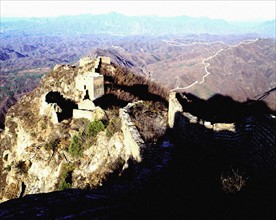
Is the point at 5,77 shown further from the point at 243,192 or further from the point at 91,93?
the point at 243,192

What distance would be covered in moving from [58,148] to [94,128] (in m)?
2.81

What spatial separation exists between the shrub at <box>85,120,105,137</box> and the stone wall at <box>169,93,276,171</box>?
6.74 m

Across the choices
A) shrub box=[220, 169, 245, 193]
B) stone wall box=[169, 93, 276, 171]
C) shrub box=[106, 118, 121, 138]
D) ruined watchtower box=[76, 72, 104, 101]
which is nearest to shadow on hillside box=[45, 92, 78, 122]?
ruined watchtower box=[76, 72, 104, 101]

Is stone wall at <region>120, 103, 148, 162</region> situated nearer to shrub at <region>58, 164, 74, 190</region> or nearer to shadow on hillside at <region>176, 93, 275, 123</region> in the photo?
shadow on hillside at <region>176, 93, 275, 123</region>

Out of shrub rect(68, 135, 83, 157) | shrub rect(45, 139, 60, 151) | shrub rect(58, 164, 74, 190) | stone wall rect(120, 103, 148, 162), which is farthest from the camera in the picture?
shrub rect(45, 139, 60, 151)

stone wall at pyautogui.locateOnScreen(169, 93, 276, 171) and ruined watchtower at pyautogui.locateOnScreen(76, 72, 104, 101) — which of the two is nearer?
stone wall at pyautogui.locateOnScreen(169, 93, 276, 171)

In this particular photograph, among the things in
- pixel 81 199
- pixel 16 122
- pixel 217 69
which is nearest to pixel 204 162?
pixel 81 199

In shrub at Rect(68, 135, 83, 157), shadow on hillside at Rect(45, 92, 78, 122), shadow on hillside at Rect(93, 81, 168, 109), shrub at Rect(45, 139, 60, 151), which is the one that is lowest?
shrub at Rect(45, 139, 60, 151)

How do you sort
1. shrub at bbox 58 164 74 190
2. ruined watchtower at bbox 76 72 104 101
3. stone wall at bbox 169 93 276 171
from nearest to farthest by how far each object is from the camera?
stone wall at bbox 169 93 276 171 < shrub at bbox 58 164 74 190 < ruined watchtower at bbox 76 72 104 101

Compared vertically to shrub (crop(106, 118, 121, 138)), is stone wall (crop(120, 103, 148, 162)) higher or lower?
higher

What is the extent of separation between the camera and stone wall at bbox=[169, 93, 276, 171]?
8016 mm

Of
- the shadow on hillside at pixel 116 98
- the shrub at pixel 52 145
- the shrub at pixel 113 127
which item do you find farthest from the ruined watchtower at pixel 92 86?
the shrub at pixel 113 127

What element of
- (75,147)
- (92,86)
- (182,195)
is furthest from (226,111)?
(182,195)

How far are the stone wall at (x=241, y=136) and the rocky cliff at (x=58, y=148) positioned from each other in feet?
6.98
